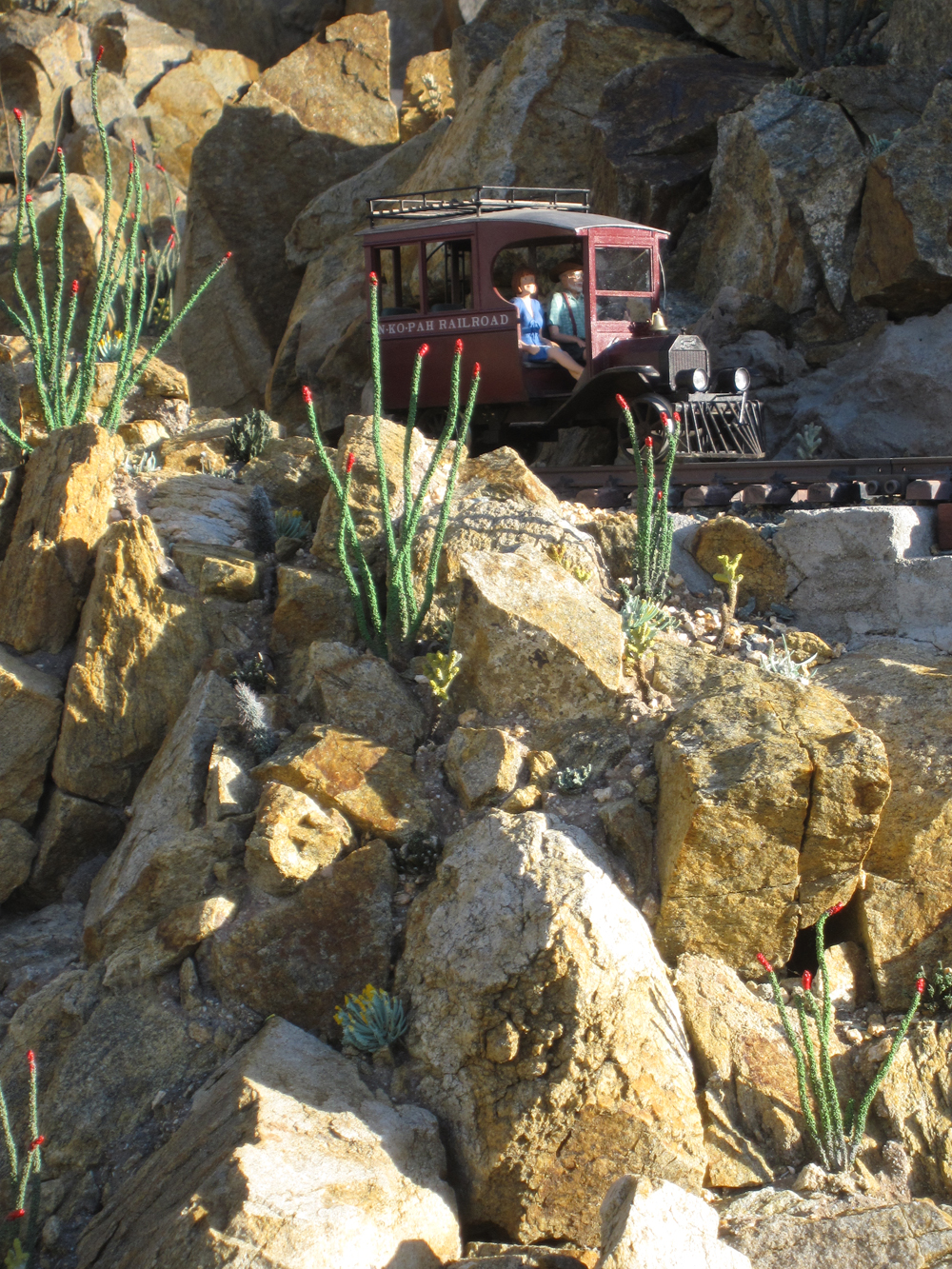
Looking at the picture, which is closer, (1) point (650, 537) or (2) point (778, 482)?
(1) point (650, 537)

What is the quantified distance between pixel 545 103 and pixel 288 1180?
1437cm

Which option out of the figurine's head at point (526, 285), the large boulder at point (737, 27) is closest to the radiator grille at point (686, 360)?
the figurine's head at point (526, 285)

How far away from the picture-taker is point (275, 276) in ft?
55.2

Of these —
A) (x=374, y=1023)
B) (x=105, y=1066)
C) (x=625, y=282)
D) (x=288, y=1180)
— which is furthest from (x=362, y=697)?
(x=625, y=282)

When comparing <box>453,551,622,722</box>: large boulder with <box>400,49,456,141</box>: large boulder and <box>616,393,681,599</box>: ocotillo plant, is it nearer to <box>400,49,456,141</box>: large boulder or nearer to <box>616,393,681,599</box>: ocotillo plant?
<box>616,393,681,599</box>: ocotillo plant

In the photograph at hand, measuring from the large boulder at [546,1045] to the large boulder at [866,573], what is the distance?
2.92 meters

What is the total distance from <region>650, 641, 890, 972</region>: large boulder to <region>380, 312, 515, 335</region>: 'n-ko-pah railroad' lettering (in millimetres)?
5788

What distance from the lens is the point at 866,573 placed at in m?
6.65

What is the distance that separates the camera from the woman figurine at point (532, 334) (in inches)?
382

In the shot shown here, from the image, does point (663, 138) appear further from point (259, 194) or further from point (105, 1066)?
point (105, 1066)

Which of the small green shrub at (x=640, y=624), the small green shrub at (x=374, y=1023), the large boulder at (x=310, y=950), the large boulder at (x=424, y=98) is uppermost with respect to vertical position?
the large boulder at (x=424, y=98)

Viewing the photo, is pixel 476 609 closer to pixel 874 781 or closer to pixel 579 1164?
pixel 874 781

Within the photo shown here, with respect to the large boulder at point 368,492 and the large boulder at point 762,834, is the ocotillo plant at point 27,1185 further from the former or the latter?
the large boulder at point 368,492

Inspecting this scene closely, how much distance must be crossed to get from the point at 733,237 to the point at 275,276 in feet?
24.4
